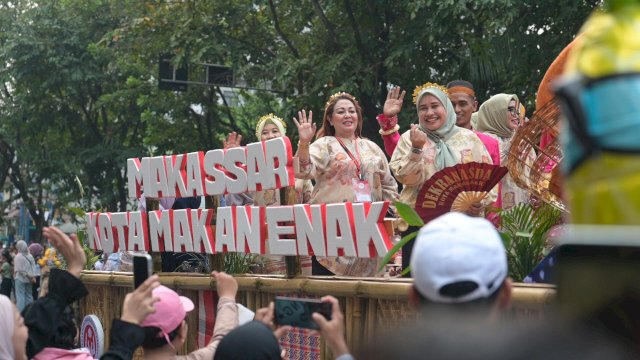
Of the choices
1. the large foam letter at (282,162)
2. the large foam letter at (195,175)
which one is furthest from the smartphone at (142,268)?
the large foam letter at (195,175)

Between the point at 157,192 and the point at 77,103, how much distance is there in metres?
21.3

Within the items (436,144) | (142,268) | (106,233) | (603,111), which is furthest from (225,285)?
(106,233)

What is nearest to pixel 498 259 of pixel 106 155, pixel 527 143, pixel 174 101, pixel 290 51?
pixel 527 143

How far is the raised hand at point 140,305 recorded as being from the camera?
347cm

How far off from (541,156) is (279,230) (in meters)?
1.68

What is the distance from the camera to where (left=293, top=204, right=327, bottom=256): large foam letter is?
537 centimetres

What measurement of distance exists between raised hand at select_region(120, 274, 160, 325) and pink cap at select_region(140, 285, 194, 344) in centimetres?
21

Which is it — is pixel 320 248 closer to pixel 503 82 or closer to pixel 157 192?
pixel 157 192

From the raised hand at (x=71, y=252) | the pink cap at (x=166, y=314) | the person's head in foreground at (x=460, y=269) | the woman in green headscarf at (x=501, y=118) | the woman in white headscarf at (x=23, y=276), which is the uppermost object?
the woman in green headscarf at (x=501, y=118)

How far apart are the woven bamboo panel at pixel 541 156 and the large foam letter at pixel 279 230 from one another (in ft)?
4.11

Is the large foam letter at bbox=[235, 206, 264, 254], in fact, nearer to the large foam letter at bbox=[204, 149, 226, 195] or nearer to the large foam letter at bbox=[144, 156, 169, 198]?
the large foam letter at bbox=[204, 149, 226, 195]

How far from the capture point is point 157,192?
272 inches

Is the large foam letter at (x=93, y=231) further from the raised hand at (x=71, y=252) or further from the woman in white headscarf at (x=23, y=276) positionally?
the woman in white headscarf at (x=23, y=276)

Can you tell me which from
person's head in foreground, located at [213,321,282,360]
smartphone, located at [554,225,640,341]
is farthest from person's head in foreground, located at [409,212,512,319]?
person's head in foreground, located at [213,321,282,360]
